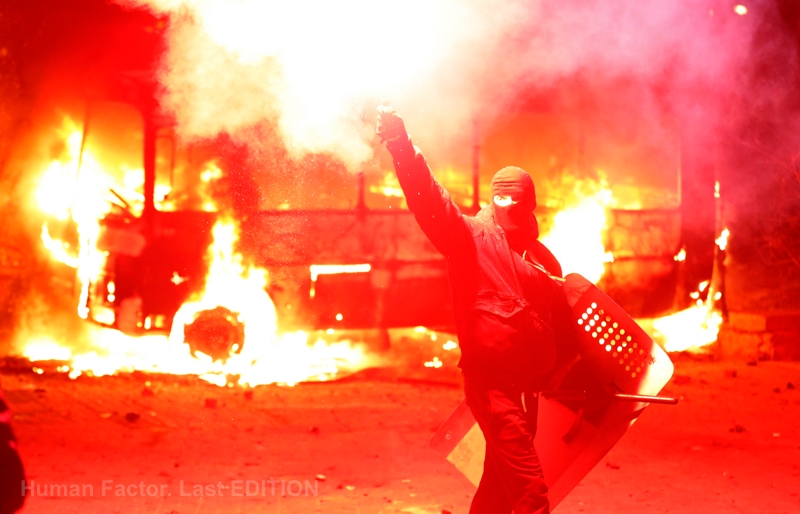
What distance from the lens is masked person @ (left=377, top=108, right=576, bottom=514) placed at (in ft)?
11.5

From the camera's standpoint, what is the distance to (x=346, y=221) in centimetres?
885

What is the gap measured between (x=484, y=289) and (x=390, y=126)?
882 mm

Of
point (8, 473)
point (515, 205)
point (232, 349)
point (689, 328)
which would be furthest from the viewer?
point (689, 328)

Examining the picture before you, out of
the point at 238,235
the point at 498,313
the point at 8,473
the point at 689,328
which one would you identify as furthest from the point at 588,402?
the point at 689,328

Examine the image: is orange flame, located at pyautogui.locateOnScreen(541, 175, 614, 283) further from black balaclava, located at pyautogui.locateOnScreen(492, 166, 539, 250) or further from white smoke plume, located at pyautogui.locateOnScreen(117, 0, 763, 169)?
black balaclava, located at pyautogui.locateOnScreen(492, 166, 539, 250)

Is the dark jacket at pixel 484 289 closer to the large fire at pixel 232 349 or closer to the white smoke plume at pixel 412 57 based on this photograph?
the white smoke plume at pixel 412 57

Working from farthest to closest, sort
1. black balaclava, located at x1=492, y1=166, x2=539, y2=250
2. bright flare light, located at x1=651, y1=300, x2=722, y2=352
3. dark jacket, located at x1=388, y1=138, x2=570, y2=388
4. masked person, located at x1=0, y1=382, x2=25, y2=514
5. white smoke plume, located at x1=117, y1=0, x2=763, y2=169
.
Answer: bright flare light, located at x1=651, y1=300, x2=722, y2=352 < white smoke plume, located at x1=117, y1=0, x2=763, y2=169 < black balaclava, located at x1=492, y1=166, x2=539, y2=250 < dark jacket, located at x1=388, y1=138, x2=570, y2=388 < masked person, located at x1=0, y1=382, x2=25, y2=514

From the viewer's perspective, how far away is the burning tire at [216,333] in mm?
8539

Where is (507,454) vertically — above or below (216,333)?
below

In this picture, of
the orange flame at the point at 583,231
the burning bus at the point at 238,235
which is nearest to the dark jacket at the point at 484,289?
the burning bus at the point at 238,235

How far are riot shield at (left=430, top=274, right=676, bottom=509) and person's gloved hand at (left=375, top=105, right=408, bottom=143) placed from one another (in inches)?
49.7

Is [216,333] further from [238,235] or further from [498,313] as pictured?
[498,313]

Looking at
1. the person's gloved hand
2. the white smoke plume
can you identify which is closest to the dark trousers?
the person's gloved hand

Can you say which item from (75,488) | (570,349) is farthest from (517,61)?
(75,488)
